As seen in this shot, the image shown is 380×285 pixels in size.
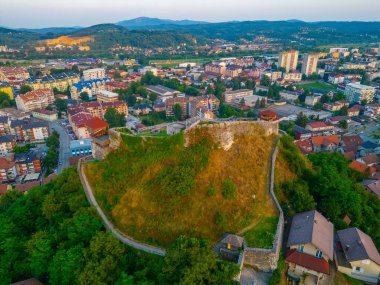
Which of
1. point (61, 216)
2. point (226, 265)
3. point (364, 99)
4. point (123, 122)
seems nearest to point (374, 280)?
point (226, 265)

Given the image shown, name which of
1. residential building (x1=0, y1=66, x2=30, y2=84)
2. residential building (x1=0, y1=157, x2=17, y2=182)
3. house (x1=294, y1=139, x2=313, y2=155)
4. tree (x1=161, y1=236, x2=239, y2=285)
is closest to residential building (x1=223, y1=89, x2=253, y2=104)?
house (x1=294, y1=139, x2=313, y2=155)

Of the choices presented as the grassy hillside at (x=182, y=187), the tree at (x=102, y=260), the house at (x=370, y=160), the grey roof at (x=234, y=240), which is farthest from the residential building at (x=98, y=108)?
the grey roof at (x=234, y=240)

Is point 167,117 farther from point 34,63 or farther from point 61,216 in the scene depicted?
point 34,63

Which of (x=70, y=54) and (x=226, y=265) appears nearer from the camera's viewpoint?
(x=226, y=265)

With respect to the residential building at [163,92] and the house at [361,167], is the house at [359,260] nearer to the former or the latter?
the house at [361,167]

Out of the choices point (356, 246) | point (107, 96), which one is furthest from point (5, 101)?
point (356, 246)

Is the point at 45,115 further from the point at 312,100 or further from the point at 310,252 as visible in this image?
the point at 312,100

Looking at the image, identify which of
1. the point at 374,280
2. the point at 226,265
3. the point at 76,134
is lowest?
the point at 76,134

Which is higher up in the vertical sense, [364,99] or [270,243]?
[270,243]
